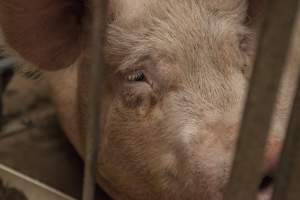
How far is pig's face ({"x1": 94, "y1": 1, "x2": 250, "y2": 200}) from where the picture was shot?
1.41m

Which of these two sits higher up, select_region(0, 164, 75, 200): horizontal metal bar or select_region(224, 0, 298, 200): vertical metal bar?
select_region(224, 0, 298, 200): vertical metal bar

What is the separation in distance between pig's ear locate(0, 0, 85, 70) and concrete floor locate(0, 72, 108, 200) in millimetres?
736

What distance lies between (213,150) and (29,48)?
0.69m

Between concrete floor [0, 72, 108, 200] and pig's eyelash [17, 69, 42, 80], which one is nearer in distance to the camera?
pig's eyelash [17, 69, 42, 80]

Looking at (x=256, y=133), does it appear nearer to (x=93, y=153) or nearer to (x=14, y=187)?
(x=93, y=153)

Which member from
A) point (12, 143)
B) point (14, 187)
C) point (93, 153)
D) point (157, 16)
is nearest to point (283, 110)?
point (157, 16)

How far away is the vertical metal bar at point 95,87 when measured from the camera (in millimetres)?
1006

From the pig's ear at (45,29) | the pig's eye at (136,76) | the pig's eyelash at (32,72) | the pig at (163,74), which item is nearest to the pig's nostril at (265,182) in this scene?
the pig at (163,74)

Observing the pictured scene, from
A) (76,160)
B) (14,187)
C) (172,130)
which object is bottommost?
(76,160)

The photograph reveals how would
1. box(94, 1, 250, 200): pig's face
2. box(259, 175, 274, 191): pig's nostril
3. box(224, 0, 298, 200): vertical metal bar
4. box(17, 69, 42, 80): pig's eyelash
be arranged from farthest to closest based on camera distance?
box(17, 69, 42, 80): pig's eyelash → box(94, 1, 250, 200): pig's face → box(259, 175, 274, 191): pig's nostril → box(224, 0, 298, 200): vertical metal bar

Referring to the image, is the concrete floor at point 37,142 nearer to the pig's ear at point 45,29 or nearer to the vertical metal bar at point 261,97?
the pig's ear at point 45,29

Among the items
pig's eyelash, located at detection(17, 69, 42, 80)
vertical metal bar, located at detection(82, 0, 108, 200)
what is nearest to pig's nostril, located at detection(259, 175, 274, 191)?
vertical metal bar, located at detection(82, 0, 108, 200)

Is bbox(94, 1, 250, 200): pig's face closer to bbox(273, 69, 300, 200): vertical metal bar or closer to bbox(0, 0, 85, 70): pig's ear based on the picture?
bbox(0, 0, 85, 70): pig's ear

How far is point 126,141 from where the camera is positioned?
1735 millimetres
